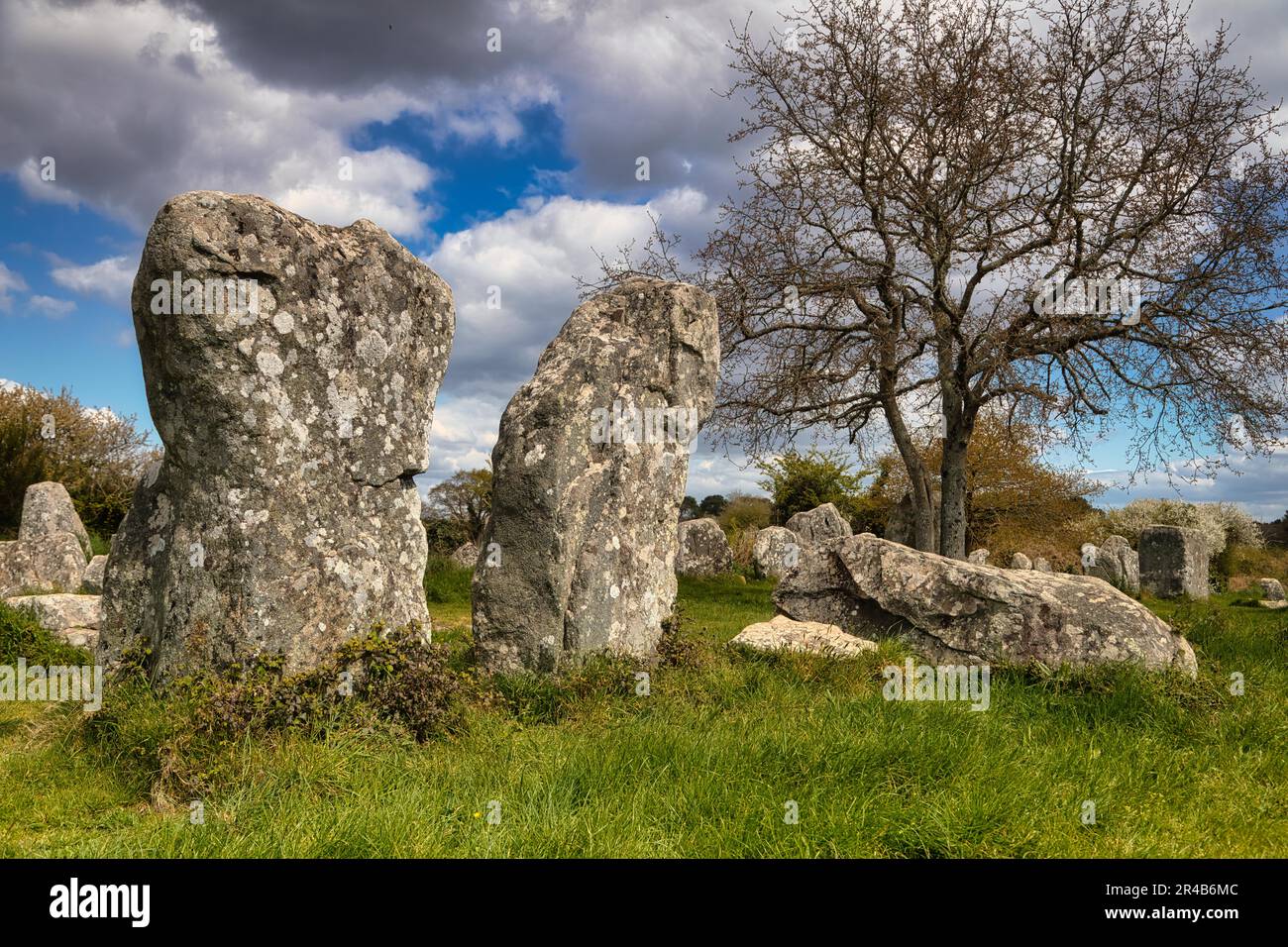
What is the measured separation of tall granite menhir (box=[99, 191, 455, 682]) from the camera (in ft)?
21.4

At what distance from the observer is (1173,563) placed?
22.2 meters

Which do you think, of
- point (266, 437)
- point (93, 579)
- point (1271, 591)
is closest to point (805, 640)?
point (266, 437)

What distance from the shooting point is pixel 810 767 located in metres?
5.45

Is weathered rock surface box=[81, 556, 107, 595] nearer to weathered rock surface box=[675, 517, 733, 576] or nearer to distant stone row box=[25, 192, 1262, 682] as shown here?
distant stone row box=[25, 192, 1262, 682]

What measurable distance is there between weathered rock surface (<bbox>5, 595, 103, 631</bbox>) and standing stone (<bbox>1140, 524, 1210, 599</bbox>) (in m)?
22.3

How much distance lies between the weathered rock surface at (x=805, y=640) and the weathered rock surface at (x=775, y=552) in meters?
13.9

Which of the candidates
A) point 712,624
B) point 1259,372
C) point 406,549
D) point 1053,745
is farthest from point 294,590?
point 1259,372

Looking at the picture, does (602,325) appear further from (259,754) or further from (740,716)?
(259,754)

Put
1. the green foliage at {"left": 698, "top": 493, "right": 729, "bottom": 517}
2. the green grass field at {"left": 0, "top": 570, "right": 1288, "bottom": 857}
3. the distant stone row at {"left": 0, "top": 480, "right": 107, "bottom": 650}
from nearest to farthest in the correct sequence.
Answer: the green grass field at {"left": 0, "top": 570, "right": 1288, "bottom": 857} < the distant stone row at {"left": 0, "top": 480, "right": 107, "bottom": 650} < the green foliage at {"left": 698, "top": 493, "right": 729, "bottom": 517}

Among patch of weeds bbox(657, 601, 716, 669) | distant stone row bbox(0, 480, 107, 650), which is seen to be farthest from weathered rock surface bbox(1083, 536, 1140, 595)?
distant stone row bbox(0, 480, 107, 650)

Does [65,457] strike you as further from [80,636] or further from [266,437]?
[266,437]

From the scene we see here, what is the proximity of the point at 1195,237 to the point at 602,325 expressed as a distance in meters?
12.7

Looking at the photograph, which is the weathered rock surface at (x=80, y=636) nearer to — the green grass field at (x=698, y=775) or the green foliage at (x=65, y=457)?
the green grass field at (x=698, y=775)
